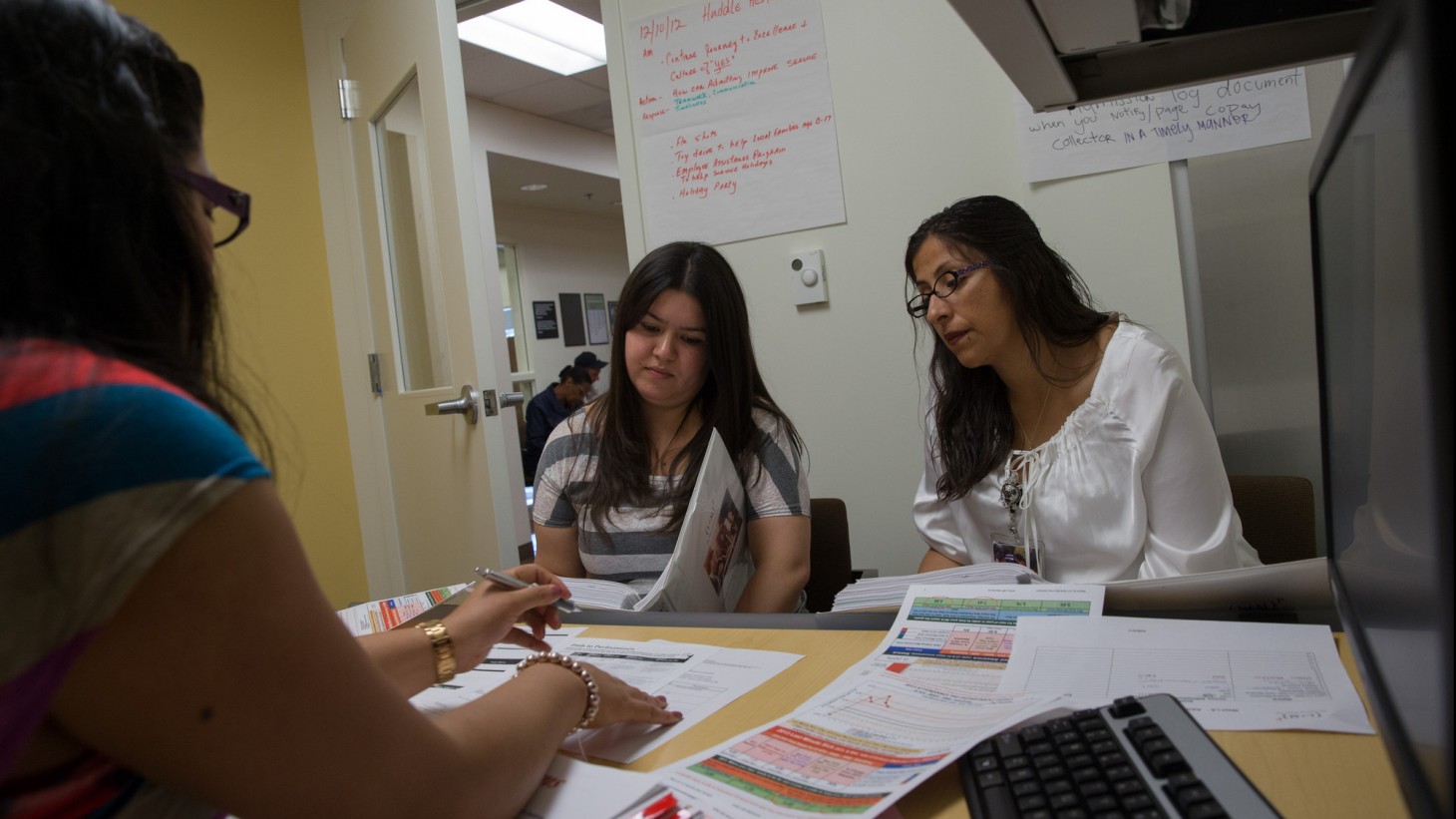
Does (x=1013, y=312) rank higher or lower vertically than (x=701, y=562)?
higher

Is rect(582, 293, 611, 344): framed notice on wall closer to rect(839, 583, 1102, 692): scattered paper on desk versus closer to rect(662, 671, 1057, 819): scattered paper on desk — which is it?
rect(839, 583, 1102, 692): scattered paper on desk

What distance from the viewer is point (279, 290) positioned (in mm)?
2801

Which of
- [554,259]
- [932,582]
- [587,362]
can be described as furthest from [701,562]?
Result: [554,259]

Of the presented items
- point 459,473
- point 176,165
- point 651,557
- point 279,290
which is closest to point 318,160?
point 279,290

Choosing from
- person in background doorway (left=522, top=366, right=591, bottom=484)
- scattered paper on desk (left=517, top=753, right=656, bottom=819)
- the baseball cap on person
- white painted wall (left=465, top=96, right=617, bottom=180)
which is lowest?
scattered paper on desk (left=517, top=753, right=656, bottom=819)

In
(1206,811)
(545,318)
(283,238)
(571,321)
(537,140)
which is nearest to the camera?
(1206,811)

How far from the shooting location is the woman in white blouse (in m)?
1.42

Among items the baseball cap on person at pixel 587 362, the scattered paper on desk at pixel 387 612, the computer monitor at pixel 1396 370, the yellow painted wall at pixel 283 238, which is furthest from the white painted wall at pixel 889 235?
the baseball cap on person at pixel 587 362

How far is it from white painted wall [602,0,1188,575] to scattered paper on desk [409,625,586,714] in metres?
1.35

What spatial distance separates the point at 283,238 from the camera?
2818 millimetres

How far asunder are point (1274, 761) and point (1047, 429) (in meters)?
0.94

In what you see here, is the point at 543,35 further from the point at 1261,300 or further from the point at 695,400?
the point at 1261,300

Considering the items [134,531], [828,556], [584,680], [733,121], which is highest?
[733,121]

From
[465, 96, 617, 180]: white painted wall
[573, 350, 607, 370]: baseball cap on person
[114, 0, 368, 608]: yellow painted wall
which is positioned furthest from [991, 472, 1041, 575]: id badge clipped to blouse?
[573, 350, 607, 370]: baseball cap on person
